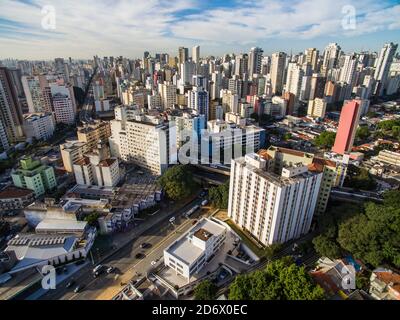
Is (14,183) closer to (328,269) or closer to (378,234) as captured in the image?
(328,269)

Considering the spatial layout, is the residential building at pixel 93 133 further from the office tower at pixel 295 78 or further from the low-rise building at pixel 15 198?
the office tower at pixel 295 78

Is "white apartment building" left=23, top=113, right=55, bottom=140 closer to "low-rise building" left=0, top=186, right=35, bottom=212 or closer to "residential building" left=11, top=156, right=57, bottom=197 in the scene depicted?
"residential building" left=11, top=156, right=57, bottom=197

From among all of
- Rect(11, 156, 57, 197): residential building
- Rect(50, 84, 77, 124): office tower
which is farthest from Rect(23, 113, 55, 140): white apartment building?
Rect(11, 156, 57, 197): residential building

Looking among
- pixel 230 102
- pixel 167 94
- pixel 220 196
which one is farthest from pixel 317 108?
pixel 220 196

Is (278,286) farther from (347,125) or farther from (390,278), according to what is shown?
(347,125)

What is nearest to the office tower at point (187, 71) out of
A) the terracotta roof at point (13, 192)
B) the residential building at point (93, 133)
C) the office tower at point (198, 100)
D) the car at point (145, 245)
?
the office tower at point (198, 100)
